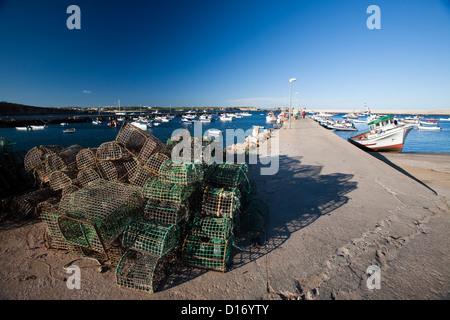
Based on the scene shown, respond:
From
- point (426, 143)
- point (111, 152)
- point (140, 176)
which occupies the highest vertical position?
point (111, 152)

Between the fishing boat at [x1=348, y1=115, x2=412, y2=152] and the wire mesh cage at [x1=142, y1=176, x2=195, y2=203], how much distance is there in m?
19.5

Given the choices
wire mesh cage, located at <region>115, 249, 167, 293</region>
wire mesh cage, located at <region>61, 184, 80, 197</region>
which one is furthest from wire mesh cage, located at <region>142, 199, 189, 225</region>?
wire mesh cage, located at <region>61, 184, 80, 197</region>

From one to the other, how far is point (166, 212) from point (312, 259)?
8.47 feet

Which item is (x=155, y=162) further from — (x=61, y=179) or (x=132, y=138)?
(x=61, y=179)

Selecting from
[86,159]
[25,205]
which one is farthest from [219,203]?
[25,205]

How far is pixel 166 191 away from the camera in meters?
3.50

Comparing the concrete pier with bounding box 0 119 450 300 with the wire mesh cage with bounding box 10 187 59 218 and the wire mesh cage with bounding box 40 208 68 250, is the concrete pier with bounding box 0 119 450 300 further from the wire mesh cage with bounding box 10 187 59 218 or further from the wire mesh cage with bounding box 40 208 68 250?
the wire mesh cage with bounding box 10 187 59 218

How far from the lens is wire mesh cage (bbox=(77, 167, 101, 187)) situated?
4.59 metres

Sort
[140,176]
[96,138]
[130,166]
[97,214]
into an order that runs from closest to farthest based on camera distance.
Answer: [97,214]
[140,176]
[130,166]
[96,138]

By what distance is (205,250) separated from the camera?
3.30 metres
